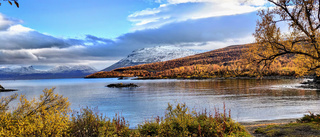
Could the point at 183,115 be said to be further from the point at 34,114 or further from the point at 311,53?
the point at 311,53

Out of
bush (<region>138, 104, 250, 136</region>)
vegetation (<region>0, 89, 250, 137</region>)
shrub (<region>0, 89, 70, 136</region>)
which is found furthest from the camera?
bush (<region>138, 104, 250, 136</region>)

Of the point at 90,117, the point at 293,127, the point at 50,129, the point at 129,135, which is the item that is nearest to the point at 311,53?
the point at 293,127

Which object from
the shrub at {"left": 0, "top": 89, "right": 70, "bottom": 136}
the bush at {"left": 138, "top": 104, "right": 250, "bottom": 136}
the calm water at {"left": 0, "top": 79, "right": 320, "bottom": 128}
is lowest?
the calm water at {"left": 0, "top": 79, "right": 320, "bottom": 128}

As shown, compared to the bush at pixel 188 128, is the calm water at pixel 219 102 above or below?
below

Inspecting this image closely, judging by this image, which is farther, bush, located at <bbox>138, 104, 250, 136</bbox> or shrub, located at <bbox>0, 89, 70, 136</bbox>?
bush, located at <bbox>138, 104, 250, 136</bbox>

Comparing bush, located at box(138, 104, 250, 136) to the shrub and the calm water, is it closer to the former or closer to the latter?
the shrub

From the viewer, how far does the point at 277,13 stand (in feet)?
61.6

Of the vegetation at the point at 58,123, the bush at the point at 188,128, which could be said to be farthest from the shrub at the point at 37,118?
the bush at the point at 188,128

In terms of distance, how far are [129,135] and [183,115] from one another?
3260 millimetres

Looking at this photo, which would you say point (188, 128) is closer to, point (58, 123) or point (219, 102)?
point (58, 123)

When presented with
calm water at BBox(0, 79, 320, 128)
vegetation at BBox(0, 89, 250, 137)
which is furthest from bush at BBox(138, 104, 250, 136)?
calm water at BBox(0, 79, 320, 128)

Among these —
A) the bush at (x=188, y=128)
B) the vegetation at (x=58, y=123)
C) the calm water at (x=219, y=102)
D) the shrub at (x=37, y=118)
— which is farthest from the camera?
the calm water at (x=219, y=102)

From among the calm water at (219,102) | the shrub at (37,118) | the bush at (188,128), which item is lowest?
the calm water at (219,102)

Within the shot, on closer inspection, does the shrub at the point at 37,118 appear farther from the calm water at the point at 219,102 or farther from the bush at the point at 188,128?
the calm water at the point at 219,102
